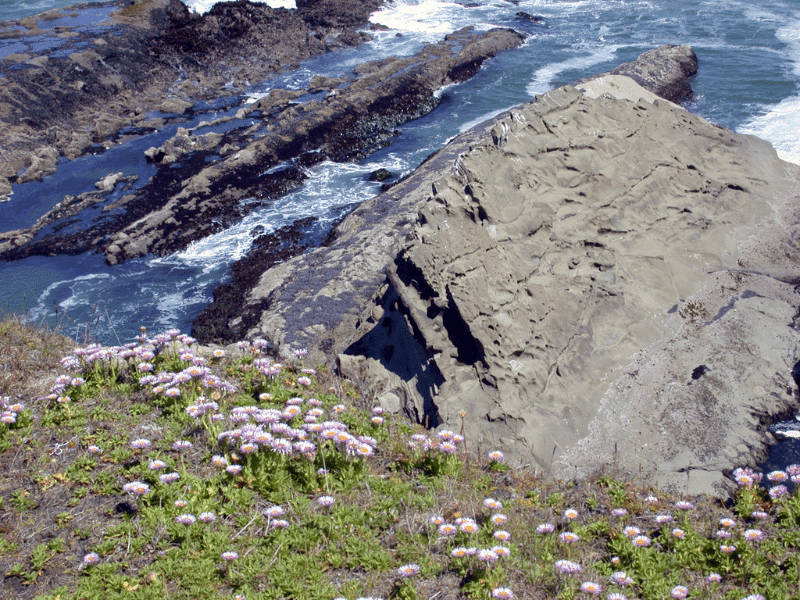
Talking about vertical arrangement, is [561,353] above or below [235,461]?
below

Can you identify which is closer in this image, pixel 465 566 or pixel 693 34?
pixel 465 566

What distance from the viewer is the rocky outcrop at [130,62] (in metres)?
22.5

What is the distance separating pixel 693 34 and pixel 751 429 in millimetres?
28757

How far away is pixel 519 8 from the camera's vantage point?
38844 mm

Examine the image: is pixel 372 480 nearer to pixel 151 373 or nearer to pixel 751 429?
pixel 151 373

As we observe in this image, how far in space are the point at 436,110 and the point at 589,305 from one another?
59.3 feet

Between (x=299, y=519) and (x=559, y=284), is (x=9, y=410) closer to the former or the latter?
(x=299, y=519)

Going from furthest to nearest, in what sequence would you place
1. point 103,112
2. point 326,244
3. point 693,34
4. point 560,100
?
point 693,34 < point 103,112 < point 326,244 < point 560,100

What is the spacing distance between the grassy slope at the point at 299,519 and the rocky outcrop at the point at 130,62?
1838cm

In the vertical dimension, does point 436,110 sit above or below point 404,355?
above

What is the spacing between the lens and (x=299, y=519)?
382 cm

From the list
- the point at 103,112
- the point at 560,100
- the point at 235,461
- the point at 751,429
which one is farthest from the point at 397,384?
the point at 103,112

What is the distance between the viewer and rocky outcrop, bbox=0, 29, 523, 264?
54.6ft

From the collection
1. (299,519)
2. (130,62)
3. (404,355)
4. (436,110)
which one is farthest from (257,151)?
(299,519)
